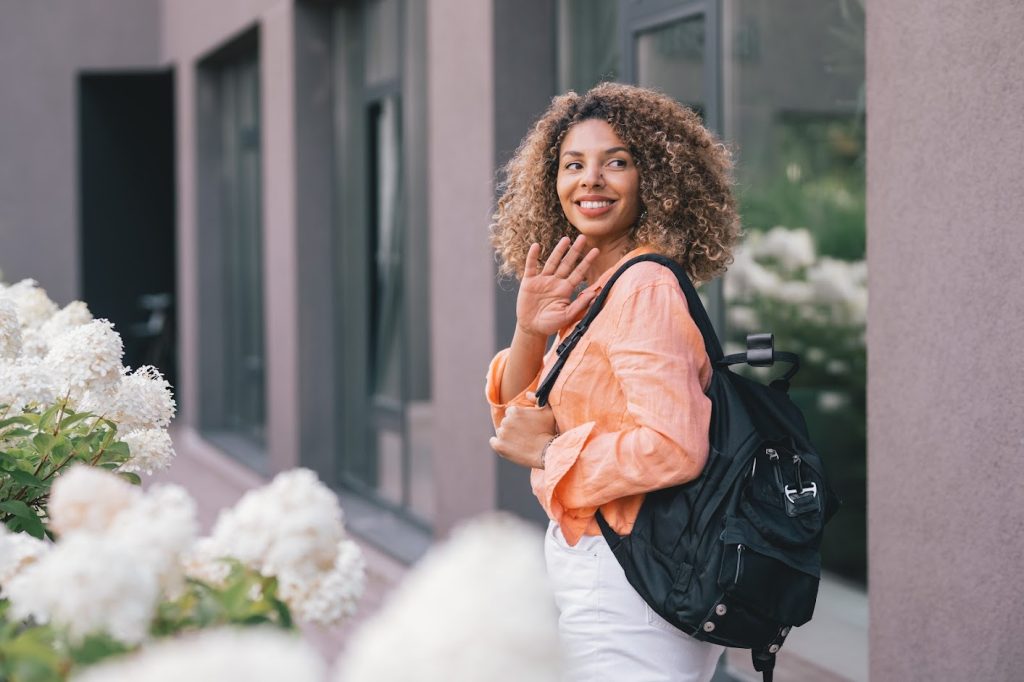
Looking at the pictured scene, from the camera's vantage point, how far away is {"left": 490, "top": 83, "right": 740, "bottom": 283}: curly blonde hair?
2373mm

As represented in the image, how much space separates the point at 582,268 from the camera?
7.86ft

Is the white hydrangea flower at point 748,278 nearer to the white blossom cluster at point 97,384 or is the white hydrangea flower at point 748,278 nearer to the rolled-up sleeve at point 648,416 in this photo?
the rolled-up sleeve at point 648,416

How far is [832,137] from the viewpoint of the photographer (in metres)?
6.65

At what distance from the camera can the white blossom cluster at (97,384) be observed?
6.20 feet

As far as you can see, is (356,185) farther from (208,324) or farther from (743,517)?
(743,517)

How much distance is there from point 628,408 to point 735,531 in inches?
10.7

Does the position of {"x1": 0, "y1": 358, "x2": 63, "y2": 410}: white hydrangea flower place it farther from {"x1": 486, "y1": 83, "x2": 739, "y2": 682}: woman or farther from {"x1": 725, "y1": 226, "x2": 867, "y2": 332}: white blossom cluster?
{"x1": 725, "y1": 226, "x2": 867, "y2": 332}: white blossom cluster

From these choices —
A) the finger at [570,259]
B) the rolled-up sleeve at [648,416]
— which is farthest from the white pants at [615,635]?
the finger at [570,259]

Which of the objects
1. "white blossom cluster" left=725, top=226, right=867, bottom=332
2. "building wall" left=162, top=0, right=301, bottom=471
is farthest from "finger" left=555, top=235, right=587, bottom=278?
"building wall" left=162, top=0, right=301, bottom=471

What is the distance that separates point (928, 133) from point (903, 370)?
588 mm

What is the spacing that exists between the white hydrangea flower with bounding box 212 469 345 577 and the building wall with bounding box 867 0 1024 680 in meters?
2.07

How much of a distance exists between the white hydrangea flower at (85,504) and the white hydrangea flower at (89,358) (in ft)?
2.46

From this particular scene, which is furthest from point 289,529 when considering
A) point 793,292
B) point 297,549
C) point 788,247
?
point 788,247

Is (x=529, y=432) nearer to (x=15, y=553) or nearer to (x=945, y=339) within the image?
(x=15, y=553)
